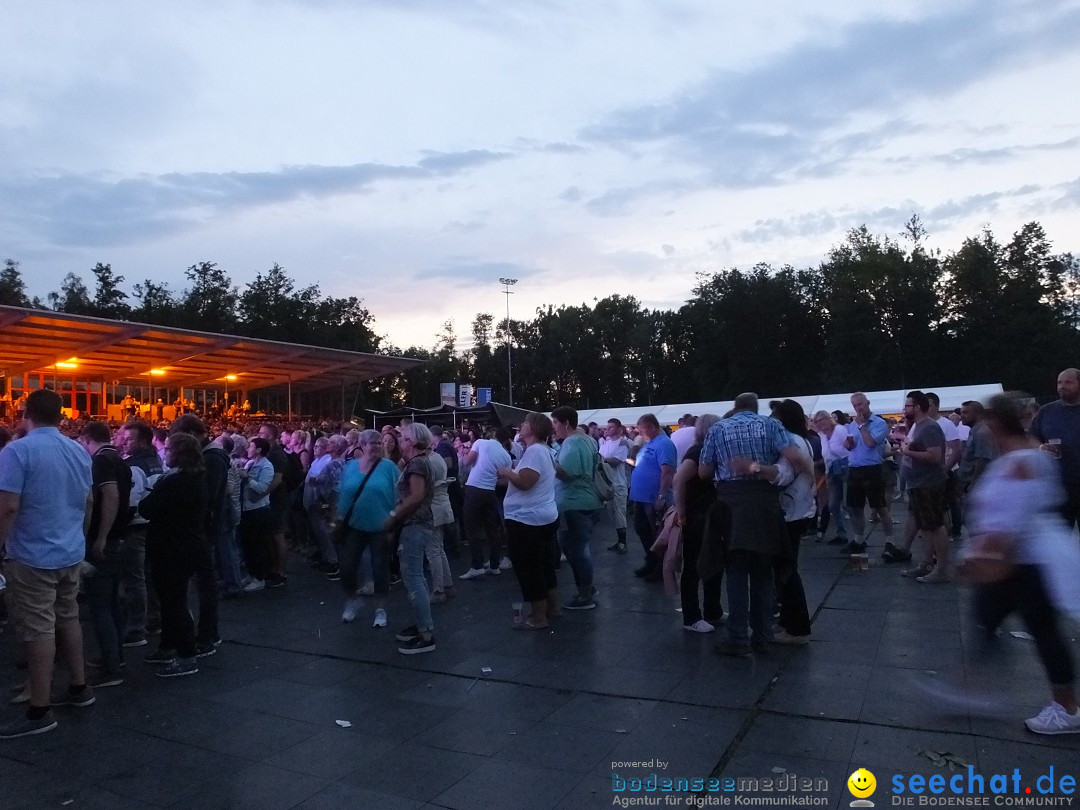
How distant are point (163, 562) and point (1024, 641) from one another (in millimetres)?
6060

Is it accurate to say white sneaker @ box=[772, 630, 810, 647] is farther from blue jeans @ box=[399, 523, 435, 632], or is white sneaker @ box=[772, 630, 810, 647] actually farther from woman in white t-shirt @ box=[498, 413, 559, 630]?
blue jeans @ box=[399, 523, 435, 632]

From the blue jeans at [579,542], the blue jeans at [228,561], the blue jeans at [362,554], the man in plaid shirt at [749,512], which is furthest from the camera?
the blue jeans at [228,561]

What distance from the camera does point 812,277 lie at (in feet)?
209

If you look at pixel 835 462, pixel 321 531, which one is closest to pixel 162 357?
pixel 321 531

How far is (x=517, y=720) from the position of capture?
4652 millimetres

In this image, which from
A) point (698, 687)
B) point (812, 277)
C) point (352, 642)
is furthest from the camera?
point (812, 277)

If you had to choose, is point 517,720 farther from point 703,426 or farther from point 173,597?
point 703,426

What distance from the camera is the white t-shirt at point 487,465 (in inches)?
368

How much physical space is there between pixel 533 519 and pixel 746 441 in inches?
73.7

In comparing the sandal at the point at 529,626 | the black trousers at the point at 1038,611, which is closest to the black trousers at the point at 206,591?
the sandal at the point at 529,626

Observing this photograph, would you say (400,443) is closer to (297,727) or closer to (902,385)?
(297,727)

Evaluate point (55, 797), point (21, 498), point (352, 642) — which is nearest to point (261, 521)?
point (352, 642)

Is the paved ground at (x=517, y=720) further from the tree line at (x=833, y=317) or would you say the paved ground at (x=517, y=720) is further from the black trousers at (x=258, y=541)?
the tree line at (x=833, y=317)

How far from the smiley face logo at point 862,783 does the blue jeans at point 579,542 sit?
3.76 m
